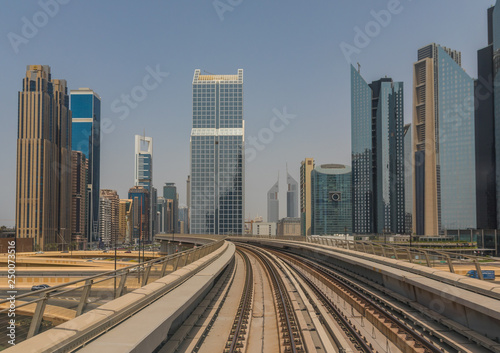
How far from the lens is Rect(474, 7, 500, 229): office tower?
14862 centimetres

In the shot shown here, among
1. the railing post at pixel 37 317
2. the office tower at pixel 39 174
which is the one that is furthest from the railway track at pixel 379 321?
the office tower at pixel 39 174

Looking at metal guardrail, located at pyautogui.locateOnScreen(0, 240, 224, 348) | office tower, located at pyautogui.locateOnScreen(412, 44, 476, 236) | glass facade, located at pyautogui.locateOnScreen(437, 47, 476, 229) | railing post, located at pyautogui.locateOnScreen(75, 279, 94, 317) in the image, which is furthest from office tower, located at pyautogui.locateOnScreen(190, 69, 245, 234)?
railing post, located at pyautogui.locateOnScreen(75, 279, 94, 317)

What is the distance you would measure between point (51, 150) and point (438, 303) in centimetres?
15307

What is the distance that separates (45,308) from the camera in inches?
237

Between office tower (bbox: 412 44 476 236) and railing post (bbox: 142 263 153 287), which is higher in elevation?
office tower (bbox: 412 44 476 236)

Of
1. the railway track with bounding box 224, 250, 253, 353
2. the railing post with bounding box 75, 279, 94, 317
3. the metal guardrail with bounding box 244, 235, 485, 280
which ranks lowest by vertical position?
the railway track with bounding box 224, 250, 253, 353

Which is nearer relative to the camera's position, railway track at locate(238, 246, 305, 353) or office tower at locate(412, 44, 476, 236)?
railway track at locate(238, 246, 305, 353)

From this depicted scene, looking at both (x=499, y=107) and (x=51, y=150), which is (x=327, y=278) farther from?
(x=51, y=150)

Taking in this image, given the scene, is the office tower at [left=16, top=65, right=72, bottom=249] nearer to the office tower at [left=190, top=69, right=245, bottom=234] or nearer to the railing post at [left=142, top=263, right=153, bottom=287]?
the office tower at [left=190, top=69, right=245, bottom=234]

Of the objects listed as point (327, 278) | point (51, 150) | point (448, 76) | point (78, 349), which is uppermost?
point (448, 76)

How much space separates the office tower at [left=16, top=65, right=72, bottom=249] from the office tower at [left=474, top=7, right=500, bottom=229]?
474 feet

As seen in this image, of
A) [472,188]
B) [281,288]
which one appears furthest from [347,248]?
[472,188]

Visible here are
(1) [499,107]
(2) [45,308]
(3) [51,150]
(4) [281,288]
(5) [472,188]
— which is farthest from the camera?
(5) [472,188]

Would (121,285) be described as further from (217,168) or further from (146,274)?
(217,168)
